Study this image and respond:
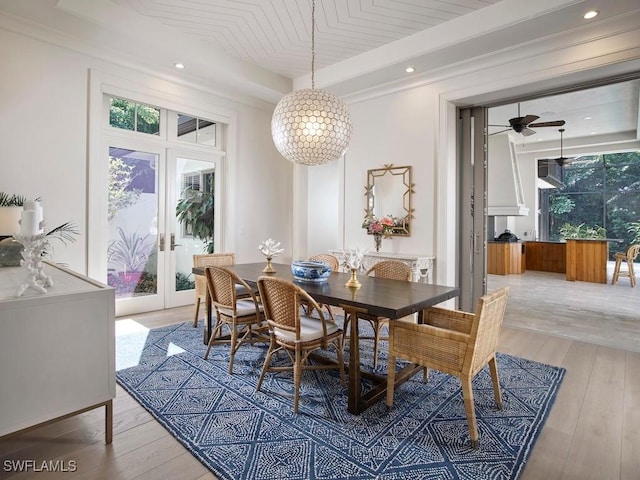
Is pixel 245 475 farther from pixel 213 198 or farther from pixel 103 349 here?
pixel 213 198

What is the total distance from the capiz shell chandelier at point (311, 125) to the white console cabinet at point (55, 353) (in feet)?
5.51

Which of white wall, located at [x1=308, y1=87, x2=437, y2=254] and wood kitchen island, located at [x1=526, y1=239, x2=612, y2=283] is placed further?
wood kitchen island, located at [x1=526, y1=239, x2=612, y2=283]

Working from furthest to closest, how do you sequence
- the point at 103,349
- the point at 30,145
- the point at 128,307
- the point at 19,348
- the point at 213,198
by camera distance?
the point at 213,198 < the point at 128,307 < the point at 30,145 < the point at 103,349 < the point at 19,348

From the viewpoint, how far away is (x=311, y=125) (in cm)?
273

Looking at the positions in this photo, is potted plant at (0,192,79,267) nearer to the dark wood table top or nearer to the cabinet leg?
the cabinet leg

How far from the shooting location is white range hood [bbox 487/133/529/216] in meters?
8.22

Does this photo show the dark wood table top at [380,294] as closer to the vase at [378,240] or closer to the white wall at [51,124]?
the vase at [378,240]

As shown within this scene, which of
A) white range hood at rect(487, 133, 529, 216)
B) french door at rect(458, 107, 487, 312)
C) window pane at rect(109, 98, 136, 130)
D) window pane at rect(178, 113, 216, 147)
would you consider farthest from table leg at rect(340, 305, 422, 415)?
white range hood at rect(487, 133, 529, 216)

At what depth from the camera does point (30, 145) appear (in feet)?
11.7

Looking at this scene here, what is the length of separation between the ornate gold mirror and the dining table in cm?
197

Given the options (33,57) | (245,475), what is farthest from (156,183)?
(245,475)

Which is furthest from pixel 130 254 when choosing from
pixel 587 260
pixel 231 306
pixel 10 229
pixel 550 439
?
pixel 587 260

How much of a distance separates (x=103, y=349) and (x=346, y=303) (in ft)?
4.52

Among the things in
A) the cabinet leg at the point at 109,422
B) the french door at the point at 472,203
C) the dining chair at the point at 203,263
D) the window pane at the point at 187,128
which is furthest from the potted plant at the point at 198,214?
the french door at the point at 472,203
